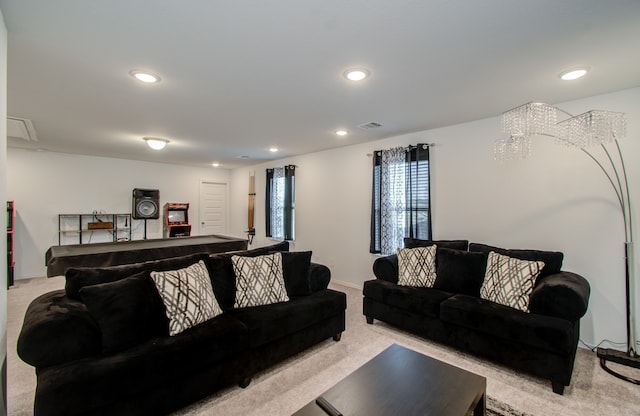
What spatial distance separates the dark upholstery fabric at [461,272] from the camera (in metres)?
3.00

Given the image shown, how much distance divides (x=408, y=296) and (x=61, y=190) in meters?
6.74

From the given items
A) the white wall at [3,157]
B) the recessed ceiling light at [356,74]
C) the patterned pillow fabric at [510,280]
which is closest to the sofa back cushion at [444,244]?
the patterned pillow fabric at [510,280]

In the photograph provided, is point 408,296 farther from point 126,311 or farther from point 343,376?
point 126,311

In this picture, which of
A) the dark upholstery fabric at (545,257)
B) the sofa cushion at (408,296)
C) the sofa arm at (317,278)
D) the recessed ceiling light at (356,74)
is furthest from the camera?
the sofa arm at (317,278)

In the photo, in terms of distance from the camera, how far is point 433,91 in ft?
8.86

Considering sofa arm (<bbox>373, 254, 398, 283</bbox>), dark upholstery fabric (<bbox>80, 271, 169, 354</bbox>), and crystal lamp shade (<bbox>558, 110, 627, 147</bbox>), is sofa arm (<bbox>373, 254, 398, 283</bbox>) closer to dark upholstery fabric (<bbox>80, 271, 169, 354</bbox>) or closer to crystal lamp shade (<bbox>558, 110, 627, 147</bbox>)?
crystal lamp shade (<bbox>558, 110, 627, 147</bbox>)

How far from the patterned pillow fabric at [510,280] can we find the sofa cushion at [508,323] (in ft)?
0.28

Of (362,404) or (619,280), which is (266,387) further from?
(619,280)

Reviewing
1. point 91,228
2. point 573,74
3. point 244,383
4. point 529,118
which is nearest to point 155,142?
point 91,228

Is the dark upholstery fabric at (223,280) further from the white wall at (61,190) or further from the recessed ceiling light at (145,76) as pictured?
the white wall at (61,190)

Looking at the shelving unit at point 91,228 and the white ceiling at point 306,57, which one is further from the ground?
the white ceiling at point 306,57

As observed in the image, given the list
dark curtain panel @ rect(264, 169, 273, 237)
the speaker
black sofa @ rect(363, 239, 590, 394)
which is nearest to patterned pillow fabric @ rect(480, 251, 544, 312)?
black sofa @ rect(363, 239, 590, 394)

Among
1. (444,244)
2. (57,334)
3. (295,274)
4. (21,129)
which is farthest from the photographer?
(21,129)

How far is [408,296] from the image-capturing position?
3.07 m
